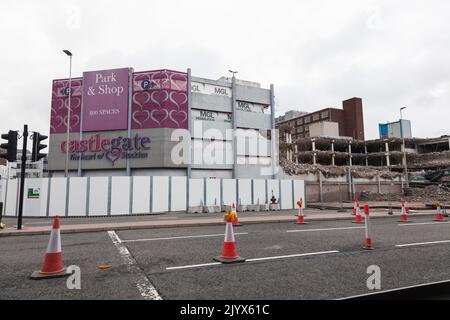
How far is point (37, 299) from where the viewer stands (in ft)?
11.4

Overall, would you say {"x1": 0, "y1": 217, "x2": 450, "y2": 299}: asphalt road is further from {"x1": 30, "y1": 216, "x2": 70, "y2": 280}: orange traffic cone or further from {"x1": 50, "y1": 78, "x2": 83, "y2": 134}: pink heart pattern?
{"x1": 50, "y1": 78, "x2": 83, "y2": 134}: pink heart pattern

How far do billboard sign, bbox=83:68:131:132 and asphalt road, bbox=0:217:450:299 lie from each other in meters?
27.5

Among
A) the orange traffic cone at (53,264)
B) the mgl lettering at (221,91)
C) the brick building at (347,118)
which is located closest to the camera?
the orange traffic cone at (53,264)

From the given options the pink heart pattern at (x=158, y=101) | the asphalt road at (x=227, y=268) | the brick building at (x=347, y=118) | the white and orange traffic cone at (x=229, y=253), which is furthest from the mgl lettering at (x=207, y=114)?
the brick building at (x=347, y=118)

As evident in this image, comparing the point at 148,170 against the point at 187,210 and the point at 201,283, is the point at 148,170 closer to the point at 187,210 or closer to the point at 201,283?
the point at 187,210

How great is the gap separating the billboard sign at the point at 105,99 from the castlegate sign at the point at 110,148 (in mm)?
1401

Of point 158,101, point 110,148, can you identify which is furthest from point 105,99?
point 158,101

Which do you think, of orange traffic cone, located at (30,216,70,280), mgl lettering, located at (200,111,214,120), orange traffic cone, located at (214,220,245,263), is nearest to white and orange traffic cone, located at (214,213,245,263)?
orange traffic cone, located at (214,220,245,263)

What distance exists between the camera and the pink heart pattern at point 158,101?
33.4 meters

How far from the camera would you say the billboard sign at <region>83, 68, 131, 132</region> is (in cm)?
3356

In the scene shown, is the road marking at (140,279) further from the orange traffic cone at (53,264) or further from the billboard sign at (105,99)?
the billboard sign at (105,99)

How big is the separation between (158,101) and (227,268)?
1220 inches

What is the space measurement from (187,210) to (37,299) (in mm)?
20152
